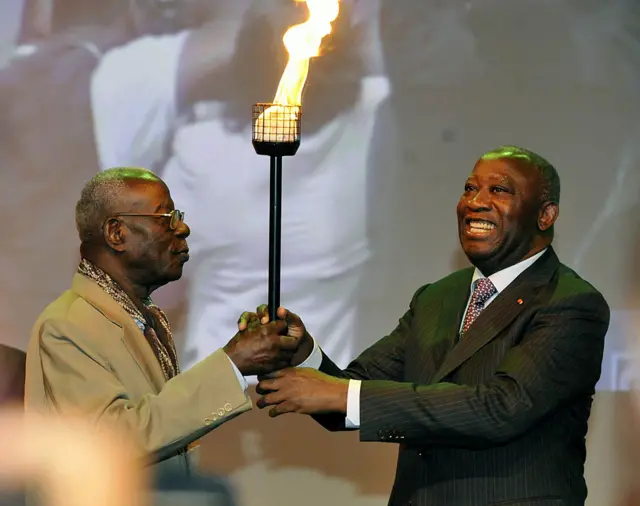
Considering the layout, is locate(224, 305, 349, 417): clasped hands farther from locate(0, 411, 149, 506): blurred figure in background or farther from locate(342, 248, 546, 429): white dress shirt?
locate(0, 411, 149, 506): blurred figure in background

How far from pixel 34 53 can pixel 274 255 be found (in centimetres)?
255

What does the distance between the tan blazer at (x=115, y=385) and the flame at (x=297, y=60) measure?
688 mm

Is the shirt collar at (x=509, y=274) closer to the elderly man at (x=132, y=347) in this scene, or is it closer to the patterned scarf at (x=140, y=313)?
the elderly man at (x=132, y=347)

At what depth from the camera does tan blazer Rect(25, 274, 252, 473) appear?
10.0 feet

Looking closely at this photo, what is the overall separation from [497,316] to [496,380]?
0.20 m

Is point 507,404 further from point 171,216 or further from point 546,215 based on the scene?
point 171,216

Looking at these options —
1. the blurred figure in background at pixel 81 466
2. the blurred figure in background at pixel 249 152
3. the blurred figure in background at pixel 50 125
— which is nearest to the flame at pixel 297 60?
the blurred figure in background at pixel 81 466

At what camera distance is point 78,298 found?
3260mm

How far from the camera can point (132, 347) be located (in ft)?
10.7

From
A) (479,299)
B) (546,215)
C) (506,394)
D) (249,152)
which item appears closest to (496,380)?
(506,394)

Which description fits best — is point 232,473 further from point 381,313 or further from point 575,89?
point 575,89

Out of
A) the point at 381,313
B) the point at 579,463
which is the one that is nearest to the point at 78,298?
the point at 579,463

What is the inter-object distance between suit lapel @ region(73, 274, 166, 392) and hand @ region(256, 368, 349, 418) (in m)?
0.33

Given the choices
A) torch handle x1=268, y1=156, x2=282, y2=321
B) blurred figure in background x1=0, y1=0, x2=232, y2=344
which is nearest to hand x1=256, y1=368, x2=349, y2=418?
torch handle x1=268, y1=156, x2=282, y2=321
